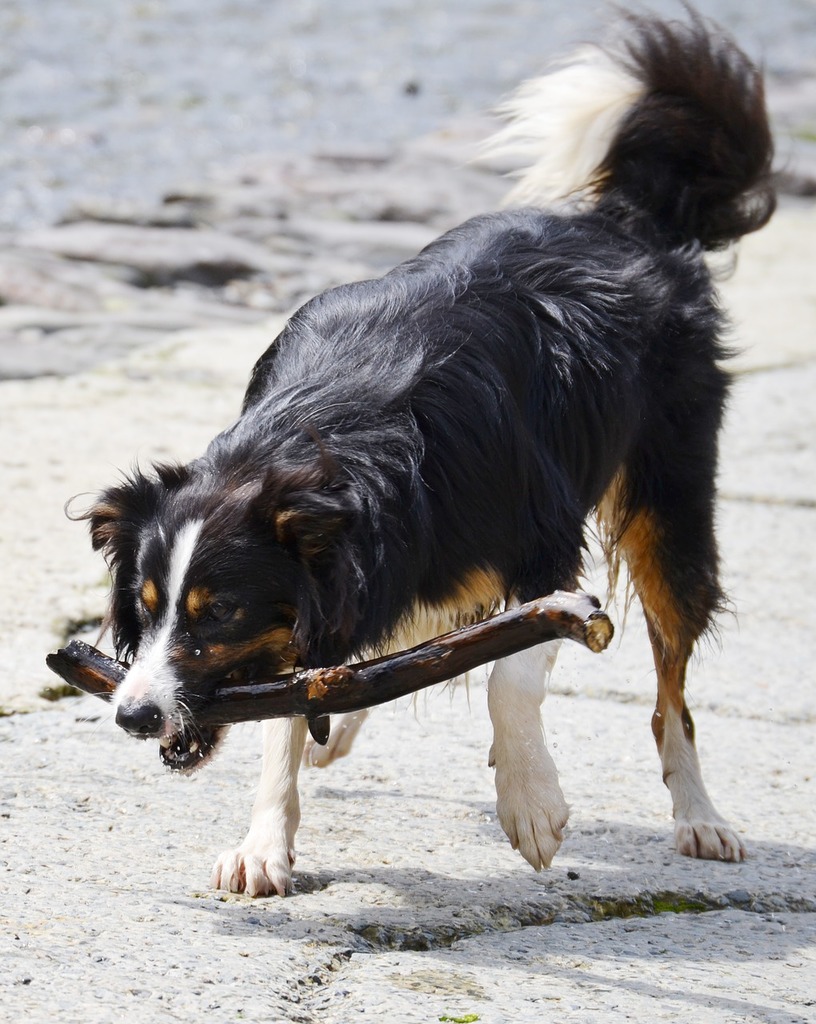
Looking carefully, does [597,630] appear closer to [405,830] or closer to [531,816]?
[531,816]

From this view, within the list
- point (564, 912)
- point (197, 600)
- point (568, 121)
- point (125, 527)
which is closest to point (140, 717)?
point (197, 600)

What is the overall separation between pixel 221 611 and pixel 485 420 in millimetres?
764

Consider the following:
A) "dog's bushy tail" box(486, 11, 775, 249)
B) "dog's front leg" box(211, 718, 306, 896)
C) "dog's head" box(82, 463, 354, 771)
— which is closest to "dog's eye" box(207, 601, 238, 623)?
"dog's head" box(82, 463, 354, 771)

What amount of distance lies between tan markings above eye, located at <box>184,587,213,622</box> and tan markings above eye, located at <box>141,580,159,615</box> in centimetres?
8

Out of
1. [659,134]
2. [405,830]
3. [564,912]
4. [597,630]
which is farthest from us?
[659,134]

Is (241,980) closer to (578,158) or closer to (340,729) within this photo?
(340,729)

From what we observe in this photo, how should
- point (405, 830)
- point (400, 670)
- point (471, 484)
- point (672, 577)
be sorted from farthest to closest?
point (672, 577), point (405, 830), point (471, 484), point (400, 670)

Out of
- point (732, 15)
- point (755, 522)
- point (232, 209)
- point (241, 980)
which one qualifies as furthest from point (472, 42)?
point (241, 980)

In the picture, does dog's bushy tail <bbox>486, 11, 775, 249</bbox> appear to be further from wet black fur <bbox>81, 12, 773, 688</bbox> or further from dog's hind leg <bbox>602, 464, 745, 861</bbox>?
dog's hind leg <bbox>602, 464, 745, 861</bbox>

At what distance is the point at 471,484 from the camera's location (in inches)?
125

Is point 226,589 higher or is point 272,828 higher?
point 226,589

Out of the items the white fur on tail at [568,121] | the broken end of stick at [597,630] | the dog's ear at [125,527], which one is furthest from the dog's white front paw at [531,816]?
the white fur on tail at [568,121]

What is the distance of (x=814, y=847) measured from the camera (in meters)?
3.56

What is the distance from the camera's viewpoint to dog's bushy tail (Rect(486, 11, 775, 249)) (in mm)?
4359
